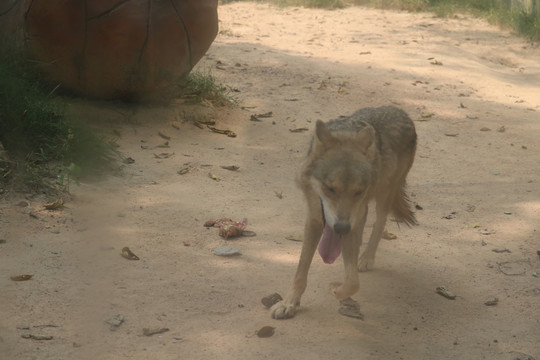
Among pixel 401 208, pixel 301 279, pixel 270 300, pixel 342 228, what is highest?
pixel 342 228

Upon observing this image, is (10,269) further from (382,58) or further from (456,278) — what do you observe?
(382,58)

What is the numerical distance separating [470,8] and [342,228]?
14044mm

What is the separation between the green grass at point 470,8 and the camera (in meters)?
14.5

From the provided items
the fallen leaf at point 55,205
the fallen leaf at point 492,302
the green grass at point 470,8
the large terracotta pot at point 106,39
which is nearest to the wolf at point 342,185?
the fallen leaf at point 492,302

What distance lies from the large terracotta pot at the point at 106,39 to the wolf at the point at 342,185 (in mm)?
3385

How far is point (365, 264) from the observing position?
5.72 metres

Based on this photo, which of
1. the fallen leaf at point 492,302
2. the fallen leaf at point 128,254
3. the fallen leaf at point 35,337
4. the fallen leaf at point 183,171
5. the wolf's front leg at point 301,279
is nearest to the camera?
the fallen leaf at point 35,337

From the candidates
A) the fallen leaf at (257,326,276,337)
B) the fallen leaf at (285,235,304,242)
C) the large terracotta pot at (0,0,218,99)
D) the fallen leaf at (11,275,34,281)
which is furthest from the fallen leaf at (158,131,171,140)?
the fallen leaf at (257,326,276,337)

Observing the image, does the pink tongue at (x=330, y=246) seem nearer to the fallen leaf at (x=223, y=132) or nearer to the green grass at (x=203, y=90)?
the fallen leaf at (x=223, y=132)

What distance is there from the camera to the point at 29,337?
409cm

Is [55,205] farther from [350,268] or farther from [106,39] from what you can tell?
[350,268]

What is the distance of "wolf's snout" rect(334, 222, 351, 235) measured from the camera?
4262mm

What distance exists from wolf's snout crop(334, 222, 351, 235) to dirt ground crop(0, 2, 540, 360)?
721 millimetres

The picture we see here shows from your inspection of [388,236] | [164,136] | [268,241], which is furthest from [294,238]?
[164,136]
